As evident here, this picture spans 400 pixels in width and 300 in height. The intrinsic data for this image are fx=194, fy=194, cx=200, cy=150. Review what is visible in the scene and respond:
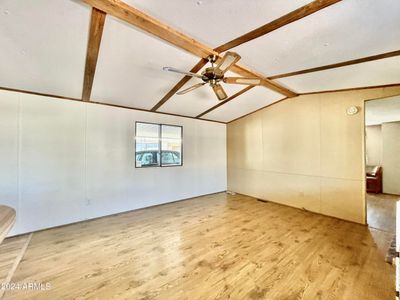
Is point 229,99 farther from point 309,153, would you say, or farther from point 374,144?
point 374,144

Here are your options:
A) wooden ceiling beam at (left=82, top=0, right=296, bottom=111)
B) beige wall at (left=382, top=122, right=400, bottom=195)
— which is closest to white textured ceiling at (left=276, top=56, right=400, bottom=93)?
wooden ceiling beam at (left=82, top=0, right=296, bottom=111)

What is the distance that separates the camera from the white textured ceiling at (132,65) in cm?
241

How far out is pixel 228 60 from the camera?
232 centimetres

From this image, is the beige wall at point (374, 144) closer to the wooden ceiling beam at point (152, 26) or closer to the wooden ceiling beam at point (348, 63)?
the wooden ceiling beam at point (348, 63)

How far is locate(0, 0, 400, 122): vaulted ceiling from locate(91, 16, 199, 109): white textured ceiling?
0.04 feet

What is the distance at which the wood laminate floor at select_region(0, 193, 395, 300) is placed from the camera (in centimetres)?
203

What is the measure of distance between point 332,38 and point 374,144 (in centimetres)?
662

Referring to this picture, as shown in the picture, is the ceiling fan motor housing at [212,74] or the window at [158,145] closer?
the ceiling fan motor housing at [212,74]

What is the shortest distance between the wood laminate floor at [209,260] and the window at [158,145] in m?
1.55

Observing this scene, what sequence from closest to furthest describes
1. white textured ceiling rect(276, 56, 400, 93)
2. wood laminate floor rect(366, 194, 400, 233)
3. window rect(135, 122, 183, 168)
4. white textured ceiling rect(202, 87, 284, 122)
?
white textured ceiling rect(276, 56, 400, 93) → wood laminate floor rect(366, 194, 400, 233) → white textured ceiling rect(202, 87, 284, 122) → window rect(135, 122, 183, 168)

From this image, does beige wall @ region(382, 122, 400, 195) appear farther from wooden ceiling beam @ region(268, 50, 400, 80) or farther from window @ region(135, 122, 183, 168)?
window @ region(135, 122, 183, 168)

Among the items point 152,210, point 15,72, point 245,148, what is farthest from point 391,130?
point 15,72

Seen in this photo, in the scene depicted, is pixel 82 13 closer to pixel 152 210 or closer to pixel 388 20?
pixel 388 20

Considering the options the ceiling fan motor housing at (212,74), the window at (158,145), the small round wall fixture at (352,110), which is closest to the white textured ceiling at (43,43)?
the ceiling fan motor housing at (212,74)
